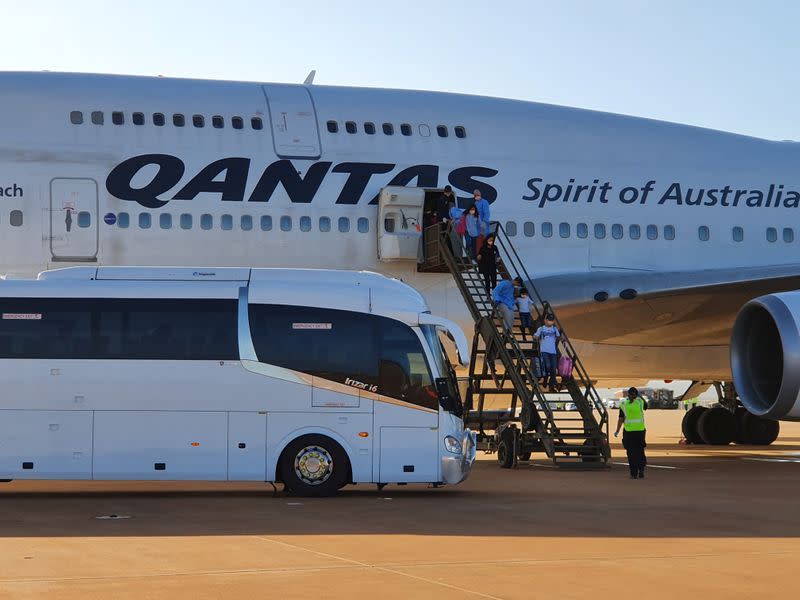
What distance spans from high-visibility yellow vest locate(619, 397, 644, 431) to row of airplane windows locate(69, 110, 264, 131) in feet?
23.4

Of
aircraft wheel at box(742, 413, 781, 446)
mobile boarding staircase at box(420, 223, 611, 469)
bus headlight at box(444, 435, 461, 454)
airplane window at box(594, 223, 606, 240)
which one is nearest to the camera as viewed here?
bus headlight at box(444, 435, 461, 454)

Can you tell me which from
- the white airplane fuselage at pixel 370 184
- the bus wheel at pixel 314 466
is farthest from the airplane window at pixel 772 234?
the bus wheel at pixel 314 466

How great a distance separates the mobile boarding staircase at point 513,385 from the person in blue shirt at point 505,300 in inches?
4.1

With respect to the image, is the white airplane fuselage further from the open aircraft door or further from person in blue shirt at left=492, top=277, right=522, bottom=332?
person in blue shirt at left=492, top=277, right=522, bottom=332

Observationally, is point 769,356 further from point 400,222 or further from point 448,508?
point 448,508

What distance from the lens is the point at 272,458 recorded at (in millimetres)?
15086

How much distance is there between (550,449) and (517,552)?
31.1 feet

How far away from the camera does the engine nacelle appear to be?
735 inches

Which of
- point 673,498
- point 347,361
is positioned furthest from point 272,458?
point 673,498

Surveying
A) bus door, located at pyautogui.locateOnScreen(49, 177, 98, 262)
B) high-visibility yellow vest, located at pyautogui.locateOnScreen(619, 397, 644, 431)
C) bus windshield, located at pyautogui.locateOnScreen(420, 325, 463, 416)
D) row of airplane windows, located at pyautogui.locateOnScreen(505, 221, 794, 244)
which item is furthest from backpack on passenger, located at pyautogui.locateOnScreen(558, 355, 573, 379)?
bus door, located at pyautogui.locateOnScreen(49, 177, 98, 262)

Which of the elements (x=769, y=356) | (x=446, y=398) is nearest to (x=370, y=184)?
(x=446, y=398)

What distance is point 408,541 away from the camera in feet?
33.9

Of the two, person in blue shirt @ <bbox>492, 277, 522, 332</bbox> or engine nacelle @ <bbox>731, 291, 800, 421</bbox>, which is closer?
engine nacelle @ <bbox>731, 291, 800, 421</bbox>

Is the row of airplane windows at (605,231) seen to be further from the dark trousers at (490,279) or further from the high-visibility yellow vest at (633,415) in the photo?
the high-visibility yellow vest at (633,415)
